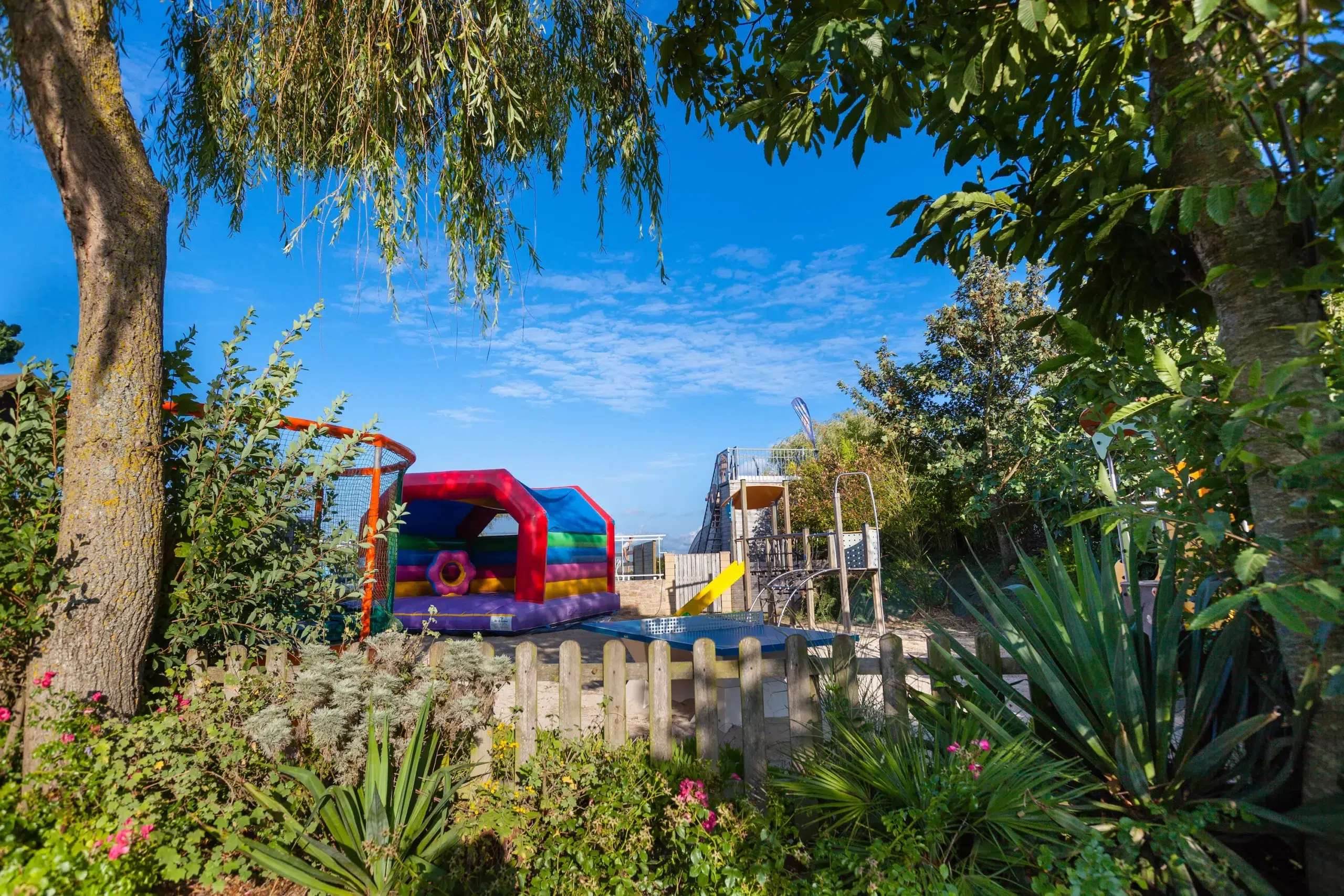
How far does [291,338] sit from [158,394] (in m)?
0.63

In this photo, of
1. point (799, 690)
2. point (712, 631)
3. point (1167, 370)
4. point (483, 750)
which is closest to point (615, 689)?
point (483, 750)

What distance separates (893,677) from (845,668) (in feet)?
0.69

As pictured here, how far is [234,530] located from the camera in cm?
328

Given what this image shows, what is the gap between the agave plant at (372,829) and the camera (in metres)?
2.39

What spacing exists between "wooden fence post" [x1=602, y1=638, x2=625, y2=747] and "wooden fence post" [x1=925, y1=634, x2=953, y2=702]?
1.30m

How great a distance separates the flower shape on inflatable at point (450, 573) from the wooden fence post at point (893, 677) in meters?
9.36

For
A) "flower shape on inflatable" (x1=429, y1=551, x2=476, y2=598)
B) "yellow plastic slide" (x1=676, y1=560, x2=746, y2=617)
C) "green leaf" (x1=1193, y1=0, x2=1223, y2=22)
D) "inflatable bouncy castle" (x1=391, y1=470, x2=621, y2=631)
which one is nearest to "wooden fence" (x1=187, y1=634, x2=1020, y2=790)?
"green leaf" (x1=1193, y1=0, x2=1223, y2=22)

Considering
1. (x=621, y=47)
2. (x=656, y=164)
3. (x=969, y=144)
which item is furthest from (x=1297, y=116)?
(x=621, y=47)

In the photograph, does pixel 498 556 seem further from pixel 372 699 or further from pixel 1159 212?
pixel 1159 212

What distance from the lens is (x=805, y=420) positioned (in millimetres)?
23188

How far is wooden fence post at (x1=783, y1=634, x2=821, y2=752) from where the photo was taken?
3.05 meters

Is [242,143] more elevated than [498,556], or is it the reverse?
[242,143]

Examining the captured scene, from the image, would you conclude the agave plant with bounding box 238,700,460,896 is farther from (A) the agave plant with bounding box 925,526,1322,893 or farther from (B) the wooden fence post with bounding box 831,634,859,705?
(A) the agave plant with bounding box 925,526,1322,893

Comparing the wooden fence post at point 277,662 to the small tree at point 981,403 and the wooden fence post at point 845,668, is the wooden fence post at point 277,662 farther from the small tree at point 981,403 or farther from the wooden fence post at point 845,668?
the small tree at point 981,403
